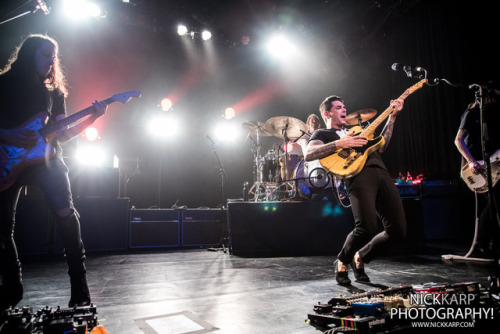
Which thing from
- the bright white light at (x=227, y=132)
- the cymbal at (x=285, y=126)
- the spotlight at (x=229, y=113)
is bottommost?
the cymbal at (x=285, y=126)

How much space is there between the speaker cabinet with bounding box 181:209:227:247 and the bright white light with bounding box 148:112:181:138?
313cm

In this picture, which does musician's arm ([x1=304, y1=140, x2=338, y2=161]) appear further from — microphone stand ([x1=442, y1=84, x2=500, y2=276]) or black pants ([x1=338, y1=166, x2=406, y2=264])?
microphone stand ([x1=442, y1=84, x2=500, y2=276])

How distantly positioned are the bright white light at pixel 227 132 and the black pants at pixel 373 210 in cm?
687

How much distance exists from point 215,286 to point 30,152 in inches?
75.9

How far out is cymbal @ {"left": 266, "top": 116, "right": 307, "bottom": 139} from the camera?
272 inches

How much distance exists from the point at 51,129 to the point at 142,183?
6653 mm

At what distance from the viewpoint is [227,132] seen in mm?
9656

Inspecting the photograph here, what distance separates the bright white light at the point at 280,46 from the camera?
28.8ft

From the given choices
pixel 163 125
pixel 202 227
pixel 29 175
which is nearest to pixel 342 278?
pixel 29 175

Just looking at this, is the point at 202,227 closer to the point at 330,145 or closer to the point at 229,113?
the point at 229,113

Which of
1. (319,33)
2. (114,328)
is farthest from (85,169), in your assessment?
(319,33)

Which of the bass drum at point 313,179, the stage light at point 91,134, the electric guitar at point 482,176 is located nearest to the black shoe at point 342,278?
the electric guitar at point 482,176

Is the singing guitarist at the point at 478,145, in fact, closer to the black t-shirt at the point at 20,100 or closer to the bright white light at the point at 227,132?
the black t-shirt at the point at 20,100

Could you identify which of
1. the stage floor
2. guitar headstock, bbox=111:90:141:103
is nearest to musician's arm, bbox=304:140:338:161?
the stage floor
